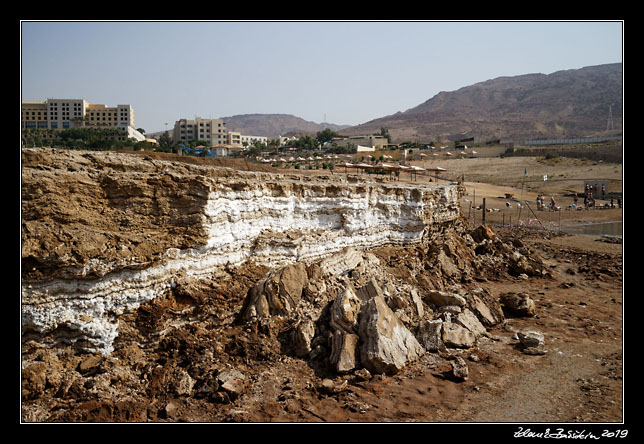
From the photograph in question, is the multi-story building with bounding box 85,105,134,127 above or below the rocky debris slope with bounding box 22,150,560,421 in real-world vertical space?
above

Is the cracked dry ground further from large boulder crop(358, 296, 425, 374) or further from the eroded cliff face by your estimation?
the eroded cliff face

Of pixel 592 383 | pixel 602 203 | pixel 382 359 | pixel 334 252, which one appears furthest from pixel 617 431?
pixel 602 203

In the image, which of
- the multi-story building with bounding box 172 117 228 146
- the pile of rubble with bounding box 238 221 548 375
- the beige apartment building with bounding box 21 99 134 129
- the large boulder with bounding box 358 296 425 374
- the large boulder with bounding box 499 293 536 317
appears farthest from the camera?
the multi-story building with bounding box 172 117 228 146

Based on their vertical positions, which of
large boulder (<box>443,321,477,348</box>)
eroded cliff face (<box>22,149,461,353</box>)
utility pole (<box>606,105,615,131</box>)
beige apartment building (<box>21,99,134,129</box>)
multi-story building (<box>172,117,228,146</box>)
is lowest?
large boulder (<box>443,321,477,348</box>)

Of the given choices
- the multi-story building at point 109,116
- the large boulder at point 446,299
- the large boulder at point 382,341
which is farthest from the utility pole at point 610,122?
the large boulder at point 382,341

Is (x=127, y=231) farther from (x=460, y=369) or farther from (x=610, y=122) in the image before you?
(x=610, y=122)

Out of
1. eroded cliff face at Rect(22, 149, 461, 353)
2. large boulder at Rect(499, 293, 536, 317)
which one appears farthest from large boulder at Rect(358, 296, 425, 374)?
large boulder at Rect(499, 293, 536, 317)

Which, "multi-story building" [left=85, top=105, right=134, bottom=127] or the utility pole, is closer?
"multi-story building" [left=85, top=105, right=134, bottom=127]

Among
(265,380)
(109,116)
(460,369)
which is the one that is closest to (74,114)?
(109,116)

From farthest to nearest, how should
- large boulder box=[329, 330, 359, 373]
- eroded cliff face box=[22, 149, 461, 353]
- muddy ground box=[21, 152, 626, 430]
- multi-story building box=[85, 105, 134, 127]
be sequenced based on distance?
multi-story building box=[85, 105, 134, 127]
large boulder box=[329, 330, 359, 373]
eroded cliff face box=[22, 149, 461, 353]
muddy ground box=[21, 152, 626, 430]
